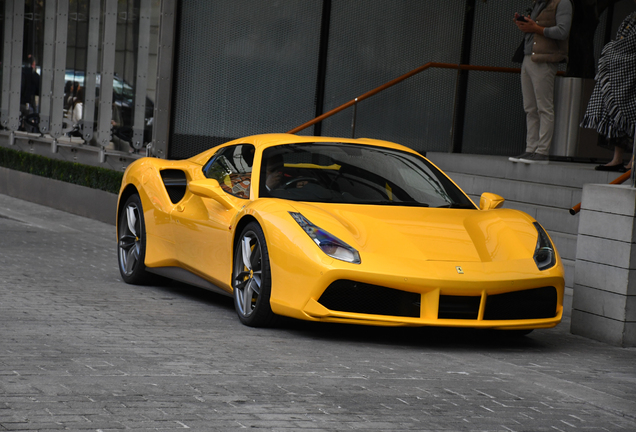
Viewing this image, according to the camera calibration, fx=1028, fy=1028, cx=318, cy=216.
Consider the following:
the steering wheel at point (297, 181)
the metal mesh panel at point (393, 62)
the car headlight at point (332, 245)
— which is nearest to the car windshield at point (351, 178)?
the steering wheel at point (297, 181)

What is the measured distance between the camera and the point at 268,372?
17.2 feet

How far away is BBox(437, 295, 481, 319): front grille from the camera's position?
6.15 m

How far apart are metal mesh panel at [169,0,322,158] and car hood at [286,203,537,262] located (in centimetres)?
739

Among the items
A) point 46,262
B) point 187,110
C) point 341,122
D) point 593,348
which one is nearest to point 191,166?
point 46,262

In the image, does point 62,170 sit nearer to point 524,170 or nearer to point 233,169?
point 524,170

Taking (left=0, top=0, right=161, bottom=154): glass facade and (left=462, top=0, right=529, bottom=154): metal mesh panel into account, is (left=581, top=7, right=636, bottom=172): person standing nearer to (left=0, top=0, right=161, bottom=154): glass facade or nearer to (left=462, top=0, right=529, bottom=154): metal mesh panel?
(left=462, top=0, right=529, bottom=154): metal mesh panel

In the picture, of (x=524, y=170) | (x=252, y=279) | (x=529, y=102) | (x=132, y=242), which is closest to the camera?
(x=252, y=279)

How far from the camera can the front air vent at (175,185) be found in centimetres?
814

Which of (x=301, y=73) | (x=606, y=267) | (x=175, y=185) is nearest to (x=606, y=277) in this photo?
(x=606, y=267)

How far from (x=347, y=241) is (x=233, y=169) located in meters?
1.70

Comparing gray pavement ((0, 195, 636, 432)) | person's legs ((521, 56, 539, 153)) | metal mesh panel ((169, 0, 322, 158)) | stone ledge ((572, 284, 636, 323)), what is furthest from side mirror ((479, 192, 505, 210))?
metal mesh panel ((169, 0, 322, 158))

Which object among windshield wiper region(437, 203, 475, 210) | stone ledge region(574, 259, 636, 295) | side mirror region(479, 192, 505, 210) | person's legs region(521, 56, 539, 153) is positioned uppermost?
person's legs region(521, 56, 539, 153)

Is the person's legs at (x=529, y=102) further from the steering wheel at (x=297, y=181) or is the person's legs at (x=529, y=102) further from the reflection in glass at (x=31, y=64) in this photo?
the reflection in glass at (x=31, y=64)

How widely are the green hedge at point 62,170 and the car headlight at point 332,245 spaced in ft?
27.3
